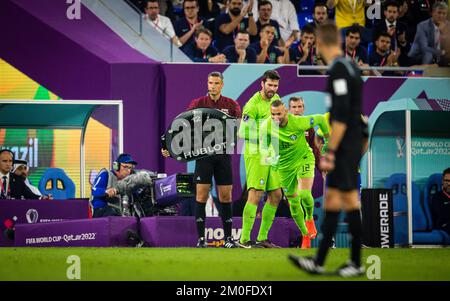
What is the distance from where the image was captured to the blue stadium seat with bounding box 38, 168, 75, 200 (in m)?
14.7

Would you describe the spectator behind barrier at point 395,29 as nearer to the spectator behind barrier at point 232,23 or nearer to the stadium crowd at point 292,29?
the stadium crowd at point 292,29

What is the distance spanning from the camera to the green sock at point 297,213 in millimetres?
12594

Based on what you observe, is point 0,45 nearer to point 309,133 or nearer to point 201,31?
point 201,31

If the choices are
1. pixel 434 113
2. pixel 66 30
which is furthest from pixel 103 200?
pixel 434 113

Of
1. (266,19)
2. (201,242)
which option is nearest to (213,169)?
(201,242)

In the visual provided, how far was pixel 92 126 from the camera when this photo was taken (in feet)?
50.3

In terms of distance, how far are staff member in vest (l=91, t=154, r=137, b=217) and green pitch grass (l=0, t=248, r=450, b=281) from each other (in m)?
1.70

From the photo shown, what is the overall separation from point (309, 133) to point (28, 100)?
419 cm

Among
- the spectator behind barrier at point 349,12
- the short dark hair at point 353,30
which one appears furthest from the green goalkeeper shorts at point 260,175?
the spectator behind barrier at point 349,12

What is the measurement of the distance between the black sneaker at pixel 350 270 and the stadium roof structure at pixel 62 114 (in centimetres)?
714

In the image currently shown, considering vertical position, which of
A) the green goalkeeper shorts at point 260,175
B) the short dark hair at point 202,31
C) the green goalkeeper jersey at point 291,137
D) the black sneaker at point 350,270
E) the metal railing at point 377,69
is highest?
the short dark hair at point 202,31

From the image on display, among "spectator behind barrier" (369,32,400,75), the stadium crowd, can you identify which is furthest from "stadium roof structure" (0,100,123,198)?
"spectator behind barrier" (369,32,400,75)

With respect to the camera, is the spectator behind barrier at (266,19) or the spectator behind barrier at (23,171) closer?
the spectator behind barrier at (23,171)
